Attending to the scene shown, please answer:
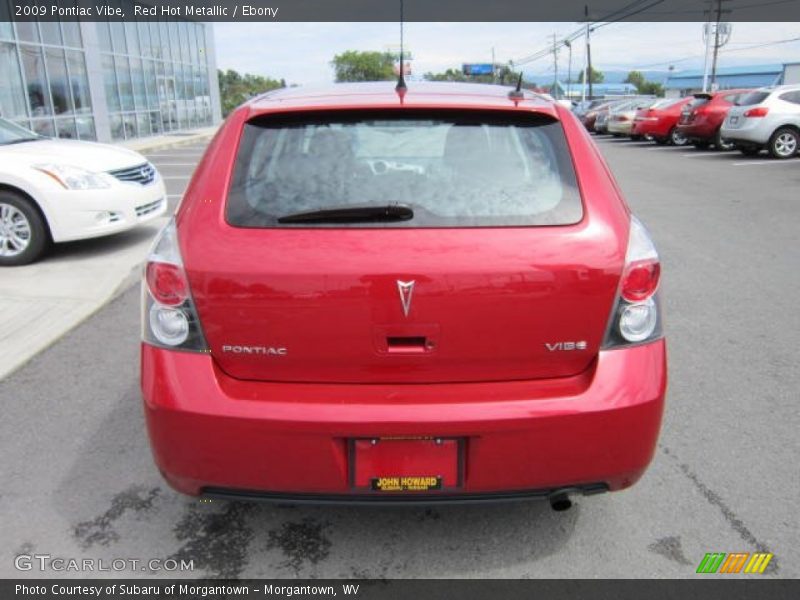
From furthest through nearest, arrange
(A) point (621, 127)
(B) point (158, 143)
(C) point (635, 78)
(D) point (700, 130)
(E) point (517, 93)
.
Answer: (C) point (635, 78) → (A) point (621, 127) → (B) point (158, 143) → (D) point (700, 130) → (E) point (517, 93)

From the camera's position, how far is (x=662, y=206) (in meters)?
10.1

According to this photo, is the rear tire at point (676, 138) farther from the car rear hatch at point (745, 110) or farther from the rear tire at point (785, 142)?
the rear tire at point (785, 142)

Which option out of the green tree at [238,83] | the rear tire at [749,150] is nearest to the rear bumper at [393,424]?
the rear tire at [749,150]

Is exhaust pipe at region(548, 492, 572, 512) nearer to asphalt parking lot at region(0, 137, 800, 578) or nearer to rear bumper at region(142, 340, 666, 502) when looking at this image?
rear bumper at region(142, 340, 666, 502)

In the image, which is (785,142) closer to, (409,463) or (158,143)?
(409,463)

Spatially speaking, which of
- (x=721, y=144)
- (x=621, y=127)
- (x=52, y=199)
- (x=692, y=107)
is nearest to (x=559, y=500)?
(x=52, y=199)

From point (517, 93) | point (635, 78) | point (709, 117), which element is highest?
point (517, 93)

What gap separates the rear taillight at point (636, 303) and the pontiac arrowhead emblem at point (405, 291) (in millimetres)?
671

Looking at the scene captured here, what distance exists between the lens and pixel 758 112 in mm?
15625

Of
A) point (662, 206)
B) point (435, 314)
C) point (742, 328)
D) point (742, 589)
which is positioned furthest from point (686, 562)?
point (662, 206)

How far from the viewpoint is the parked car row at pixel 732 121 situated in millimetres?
15547

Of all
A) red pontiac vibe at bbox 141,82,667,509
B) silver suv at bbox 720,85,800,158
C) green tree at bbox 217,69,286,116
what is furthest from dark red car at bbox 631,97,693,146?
green tree at bbox 217,69,286,116

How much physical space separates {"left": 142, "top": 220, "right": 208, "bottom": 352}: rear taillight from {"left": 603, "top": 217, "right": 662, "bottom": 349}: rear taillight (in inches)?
53.3

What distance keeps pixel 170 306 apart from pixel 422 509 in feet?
4.30
